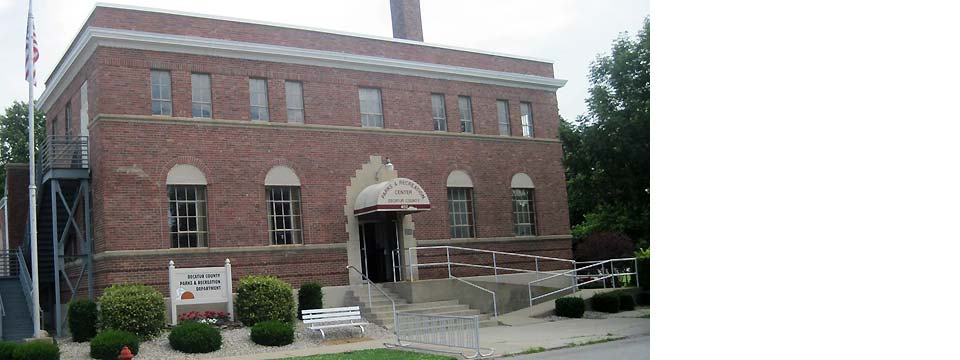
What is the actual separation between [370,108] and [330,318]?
7.62m

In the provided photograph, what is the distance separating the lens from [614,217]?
89.4 ft

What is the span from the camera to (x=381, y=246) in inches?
942

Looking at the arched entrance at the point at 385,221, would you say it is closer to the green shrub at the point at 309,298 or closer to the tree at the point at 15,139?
the green shrub at the point at 309,298

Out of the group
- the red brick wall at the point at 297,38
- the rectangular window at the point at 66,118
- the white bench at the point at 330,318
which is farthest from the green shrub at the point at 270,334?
the rectangular window at the point at 66,118

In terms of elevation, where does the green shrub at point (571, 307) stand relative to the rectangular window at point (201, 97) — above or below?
below

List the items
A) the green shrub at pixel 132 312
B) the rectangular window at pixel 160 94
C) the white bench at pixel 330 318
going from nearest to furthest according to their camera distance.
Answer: the green shrub at pixel 132 312 < the white bench at pixel 330 318 < the rectangular window at pixel 160 94

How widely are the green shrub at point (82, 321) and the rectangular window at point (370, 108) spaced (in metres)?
8.51

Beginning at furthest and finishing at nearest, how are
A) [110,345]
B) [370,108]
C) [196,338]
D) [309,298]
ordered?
[370,108], [309,298], [196,338], [110,345]

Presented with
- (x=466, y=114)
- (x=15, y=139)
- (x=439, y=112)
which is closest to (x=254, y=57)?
(x=439, y=112)

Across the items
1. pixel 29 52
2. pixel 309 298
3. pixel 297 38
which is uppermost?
pixel 297 38

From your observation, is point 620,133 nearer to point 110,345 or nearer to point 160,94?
point 160,94

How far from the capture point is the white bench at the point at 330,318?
57.7ft
